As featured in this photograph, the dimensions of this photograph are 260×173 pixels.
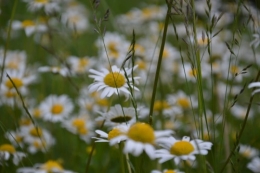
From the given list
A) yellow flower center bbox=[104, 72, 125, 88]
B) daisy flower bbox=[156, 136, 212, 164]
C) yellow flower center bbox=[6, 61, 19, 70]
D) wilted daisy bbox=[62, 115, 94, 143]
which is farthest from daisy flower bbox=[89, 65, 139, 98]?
yellow flower center bbox=[6, 61, 19, 70]

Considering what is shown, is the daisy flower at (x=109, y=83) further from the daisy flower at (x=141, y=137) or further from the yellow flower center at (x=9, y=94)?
the yellow flower center at (x=9, y=94)

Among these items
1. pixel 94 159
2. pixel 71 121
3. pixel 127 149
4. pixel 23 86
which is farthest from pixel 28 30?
pixel 127 149

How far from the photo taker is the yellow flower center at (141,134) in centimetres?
84

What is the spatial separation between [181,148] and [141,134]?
0.16 meters

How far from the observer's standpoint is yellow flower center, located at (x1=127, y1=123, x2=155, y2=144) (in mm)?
838

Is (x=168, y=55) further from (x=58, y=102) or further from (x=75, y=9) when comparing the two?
(x=75, y=9)

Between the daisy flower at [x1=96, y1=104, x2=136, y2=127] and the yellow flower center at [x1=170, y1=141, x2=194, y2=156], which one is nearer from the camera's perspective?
Result: the yellow flower center at [x1=170, y1=141, x2=194, y2=156]

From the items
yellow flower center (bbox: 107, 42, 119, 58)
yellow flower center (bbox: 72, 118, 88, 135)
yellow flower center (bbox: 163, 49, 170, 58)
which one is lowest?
yellow flower center (bbox: 163, 49, 170, 58)

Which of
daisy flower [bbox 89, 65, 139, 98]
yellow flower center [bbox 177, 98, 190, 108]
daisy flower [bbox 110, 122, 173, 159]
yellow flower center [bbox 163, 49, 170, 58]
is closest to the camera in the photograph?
daisy flower [bbox 110, 122, 173, 159]

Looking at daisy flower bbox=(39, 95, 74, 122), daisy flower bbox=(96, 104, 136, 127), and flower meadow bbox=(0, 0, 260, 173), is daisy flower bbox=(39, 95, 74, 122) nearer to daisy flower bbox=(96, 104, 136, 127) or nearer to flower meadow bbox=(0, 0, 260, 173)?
flower meadow bbox=(0, 0, 260, 173)

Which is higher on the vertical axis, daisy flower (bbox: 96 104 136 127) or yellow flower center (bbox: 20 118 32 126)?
daisy flower (bbox: 96 104 136 127)

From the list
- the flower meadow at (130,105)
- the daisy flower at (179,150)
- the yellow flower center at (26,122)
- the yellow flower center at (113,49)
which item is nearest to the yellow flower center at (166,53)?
the flower meadow at (130,105)

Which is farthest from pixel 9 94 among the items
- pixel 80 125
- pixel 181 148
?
pixel 181 148

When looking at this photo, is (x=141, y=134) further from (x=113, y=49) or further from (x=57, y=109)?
(x=113, y=49)
